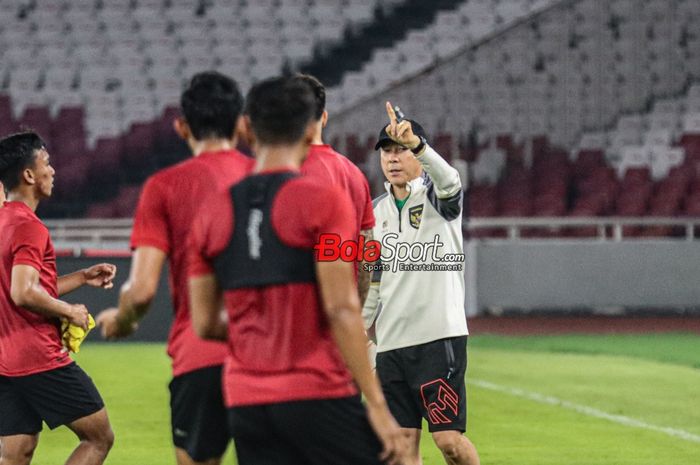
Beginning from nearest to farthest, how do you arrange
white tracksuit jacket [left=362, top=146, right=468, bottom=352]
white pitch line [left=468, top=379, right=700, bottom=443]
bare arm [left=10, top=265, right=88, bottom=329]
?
bare arm [left=10, top=265, right=88, bottom=329]
white tracksuit jacket [left=362, top=146, right=468, bottom=352]
white pitch line [left=468, top=379, right=700, bottom=443]

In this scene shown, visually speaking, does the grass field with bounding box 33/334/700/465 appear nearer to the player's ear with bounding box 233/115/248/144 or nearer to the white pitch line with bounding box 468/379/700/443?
the white pitch line with bounding box 468/379/700/443

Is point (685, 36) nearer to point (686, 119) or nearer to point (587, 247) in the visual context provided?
point (686, 119)

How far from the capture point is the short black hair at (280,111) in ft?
13.8

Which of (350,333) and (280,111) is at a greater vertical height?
(280,111)

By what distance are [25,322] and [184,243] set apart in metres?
1.81

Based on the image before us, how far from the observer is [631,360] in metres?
16.4

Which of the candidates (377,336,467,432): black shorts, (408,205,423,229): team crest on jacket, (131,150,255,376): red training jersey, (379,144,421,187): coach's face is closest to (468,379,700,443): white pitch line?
(377,336,467,432): black shorts

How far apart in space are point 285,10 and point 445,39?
12.2 feet

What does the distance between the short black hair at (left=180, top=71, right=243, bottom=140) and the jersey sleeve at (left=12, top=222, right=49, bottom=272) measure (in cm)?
170

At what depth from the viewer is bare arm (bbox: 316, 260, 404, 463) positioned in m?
4.11

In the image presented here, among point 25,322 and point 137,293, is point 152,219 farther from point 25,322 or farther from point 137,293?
point 25,322

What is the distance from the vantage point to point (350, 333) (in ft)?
13.5

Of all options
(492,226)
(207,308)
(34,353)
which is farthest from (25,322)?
(492,226)

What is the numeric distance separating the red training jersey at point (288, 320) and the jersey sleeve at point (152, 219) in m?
0.75
